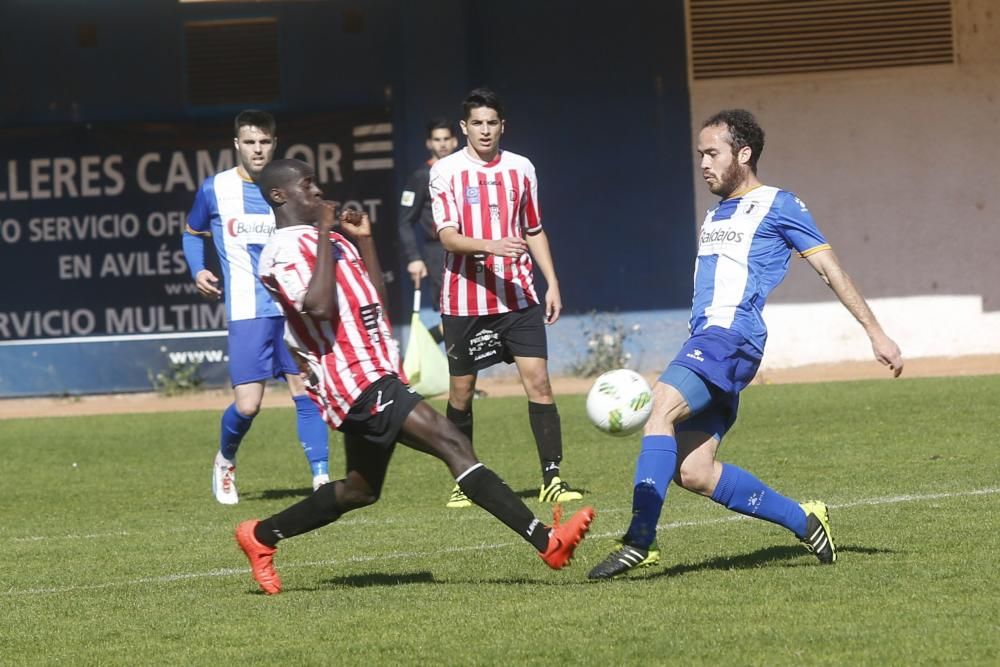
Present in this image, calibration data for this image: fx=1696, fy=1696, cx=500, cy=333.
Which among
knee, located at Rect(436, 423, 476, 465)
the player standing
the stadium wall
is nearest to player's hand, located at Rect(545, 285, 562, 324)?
knee, located at Rect(436, 423, 476, 465)

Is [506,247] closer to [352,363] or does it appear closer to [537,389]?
[537,389]

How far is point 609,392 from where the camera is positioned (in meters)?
6.50

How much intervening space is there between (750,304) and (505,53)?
11.0 meters

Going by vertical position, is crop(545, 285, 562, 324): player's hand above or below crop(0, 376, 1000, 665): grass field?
above

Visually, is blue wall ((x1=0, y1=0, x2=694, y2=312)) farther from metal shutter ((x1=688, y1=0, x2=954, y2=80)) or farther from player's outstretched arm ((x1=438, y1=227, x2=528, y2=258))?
player's outstretched arm ((x1=438, y1=227, x2=528, y2=258))

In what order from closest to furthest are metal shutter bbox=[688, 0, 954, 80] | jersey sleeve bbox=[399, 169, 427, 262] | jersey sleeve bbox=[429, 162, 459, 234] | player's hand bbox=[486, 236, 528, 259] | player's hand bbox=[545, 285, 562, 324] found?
player's hand bbox=[486, 236, 528, 259] < jersey sleeve bbox=[429, 162, 459, 234] < player's hand bbox=[545, 285, 562, 324] < jersey sleeve bbox=[399, 169, 427, 262] < metal shutter bbox=[688, 0, 954, 80]

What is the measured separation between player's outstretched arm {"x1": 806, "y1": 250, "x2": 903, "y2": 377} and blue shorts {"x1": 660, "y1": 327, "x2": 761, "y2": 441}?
39 cm

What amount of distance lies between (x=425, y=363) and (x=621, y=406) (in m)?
6.64

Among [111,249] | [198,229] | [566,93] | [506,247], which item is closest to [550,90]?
[566,93]

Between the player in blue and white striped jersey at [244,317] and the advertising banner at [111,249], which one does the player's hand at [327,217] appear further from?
the advertising banner at [111,249]

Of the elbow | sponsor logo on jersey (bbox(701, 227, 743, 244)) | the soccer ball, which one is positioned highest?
sponsor logo on jersey (bbox(701, 227, 743, 244))

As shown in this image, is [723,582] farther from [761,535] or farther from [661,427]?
[761,535]

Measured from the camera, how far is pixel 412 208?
14070 mm

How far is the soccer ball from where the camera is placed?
6422 millimetres
